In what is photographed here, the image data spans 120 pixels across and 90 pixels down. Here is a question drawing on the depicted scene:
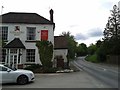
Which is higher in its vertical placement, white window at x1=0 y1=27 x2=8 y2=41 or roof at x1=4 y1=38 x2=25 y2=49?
white window at x1=0 y1=27 x2=8 y2=41

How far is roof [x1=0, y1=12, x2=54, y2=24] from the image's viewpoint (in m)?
37.5

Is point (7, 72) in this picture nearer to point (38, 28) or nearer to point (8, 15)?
point (38, 28)

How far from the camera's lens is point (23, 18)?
38.8 meters

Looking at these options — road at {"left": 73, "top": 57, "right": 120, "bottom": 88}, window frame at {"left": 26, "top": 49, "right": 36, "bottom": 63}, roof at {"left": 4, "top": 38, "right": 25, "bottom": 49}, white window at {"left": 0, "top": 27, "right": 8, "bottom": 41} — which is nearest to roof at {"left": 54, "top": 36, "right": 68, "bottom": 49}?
road at {"left": 73, "top": 57, "right": 120, "bottom": 88}

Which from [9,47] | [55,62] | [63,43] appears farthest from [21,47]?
[63,43]

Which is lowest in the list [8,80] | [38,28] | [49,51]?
[8,80]

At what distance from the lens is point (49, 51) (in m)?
32.4

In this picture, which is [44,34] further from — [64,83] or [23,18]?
[64,83]

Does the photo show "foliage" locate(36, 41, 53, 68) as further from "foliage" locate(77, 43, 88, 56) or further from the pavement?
"foliage" locate(77, 43, 88, 56)

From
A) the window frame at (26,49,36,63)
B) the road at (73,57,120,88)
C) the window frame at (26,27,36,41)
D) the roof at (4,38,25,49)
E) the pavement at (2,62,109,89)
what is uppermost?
the window frame at (26,27,36,41)

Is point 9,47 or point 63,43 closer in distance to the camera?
point 9,47

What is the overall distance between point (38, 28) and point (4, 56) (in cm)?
606

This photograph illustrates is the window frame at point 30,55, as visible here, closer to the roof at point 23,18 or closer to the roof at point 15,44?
the roof at point 15,44

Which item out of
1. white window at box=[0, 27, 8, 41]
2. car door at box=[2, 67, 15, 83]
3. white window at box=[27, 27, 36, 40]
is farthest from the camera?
white window at box=[27, 27, 36, 40]
